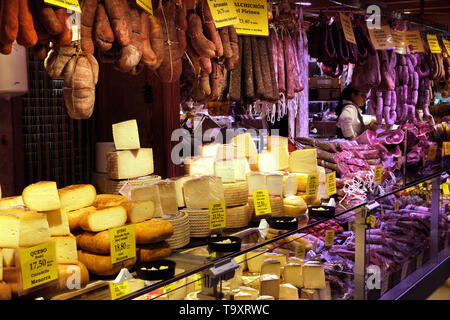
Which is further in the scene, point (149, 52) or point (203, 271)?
point (149, 52)

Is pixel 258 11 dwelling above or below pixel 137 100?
above

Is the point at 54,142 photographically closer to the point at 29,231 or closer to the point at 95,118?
the point at 95,118

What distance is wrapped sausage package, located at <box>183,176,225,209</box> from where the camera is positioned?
93.7 inches

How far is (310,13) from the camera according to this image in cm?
473

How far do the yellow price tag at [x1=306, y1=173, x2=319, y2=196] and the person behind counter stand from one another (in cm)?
278

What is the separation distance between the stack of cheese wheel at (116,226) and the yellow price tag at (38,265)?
0.85 feet

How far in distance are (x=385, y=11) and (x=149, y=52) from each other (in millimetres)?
2981

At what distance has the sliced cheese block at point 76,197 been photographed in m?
2.02

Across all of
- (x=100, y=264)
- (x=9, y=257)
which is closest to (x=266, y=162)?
(x=100, y=264)

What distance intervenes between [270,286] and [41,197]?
144 cm

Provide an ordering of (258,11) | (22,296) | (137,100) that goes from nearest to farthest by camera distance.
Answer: (22,296), (258,11), (137,100)

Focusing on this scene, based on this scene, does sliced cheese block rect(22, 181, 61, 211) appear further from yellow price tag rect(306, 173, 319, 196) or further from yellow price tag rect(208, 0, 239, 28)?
yellow price tag rect(306, 173, 319, 196)
